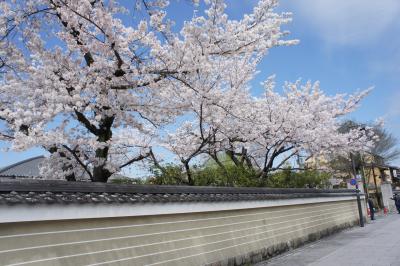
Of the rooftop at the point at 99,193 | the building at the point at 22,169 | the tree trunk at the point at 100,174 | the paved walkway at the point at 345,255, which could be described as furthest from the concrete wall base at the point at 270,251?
the building at the point at 22,169

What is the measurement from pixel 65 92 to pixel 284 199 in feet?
34.1

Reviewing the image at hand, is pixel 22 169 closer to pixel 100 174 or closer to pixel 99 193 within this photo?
pixel 100 174

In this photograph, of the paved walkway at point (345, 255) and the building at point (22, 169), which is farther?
the building at point (22, 169)

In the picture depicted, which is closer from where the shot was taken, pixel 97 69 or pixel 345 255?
pixel 97 69

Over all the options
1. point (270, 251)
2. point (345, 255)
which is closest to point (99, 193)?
point (270, 251)

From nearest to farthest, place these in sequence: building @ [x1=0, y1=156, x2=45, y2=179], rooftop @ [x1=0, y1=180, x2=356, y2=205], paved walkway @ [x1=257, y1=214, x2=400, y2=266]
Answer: rooftop @ [x1=0, y1=180, x2=356, y2=205] → paved walkway @ [x1=257, y1=214, x2=400, y2=266] → building @ [x1=0, y1=156, x2=45, y2=179]

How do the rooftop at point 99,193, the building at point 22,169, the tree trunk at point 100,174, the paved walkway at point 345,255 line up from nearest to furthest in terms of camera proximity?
the rooftop at point 99,193
the tree trunk at point 100,174
the paved walkway at point 345,255
the building at point 22,169

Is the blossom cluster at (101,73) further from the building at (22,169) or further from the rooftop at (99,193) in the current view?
the building at (22,169)

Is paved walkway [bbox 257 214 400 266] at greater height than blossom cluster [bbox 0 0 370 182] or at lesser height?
lesser

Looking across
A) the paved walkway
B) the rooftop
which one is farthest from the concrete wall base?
the rooftop

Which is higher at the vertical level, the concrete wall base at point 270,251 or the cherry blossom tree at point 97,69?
the cherry blossom tree at point 97,69

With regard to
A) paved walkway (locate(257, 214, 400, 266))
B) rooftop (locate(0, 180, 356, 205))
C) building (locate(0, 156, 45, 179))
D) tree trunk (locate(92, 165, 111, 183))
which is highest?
building (locate(0, 156, 45, 179))

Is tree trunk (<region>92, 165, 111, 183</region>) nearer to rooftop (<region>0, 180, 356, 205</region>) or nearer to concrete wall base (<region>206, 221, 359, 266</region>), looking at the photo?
rooftop (<region>0, 180, 356, 205</region>)

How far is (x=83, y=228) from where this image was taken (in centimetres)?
745
